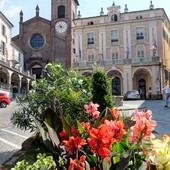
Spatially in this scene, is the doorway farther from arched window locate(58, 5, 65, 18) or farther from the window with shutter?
arched window locate(58, 5, 65, 18)

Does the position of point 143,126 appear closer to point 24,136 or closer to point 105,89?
point 105,89

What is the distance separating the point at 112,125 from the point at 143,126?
0.22 m

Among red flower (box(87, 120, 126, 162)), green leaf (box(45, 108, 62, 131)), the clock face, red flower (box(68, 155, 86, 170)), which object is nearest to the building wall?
the clock face

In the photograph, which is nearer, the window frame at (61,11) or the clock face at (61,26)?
the clock face at (61,26)

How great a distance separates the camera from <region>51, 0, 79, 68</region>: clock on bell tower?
47.8 m

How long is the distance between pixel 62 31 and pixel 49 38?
2680mm

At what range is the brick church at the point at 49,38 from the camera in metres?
48.0

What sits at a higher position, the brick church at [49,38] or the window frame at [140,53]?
the brick church at [49,38]

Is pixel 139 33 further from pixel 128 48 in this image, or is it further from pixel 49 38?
pixel 49 38

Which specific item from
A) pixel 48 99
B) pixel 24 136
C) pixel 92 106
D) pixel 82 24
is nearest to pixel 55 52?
pixel 82 24

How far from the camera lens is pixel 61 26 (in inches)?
1917

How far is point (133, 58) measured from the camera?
39500 millimetres

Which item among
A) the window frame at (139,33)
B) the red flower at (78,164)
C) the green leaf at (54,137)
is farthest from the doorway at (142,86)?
the red flower at (78,164)

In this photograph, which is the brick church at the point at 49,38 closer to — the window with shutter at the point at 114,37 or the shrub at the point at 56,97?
the window with shutter at the point at 114,37
